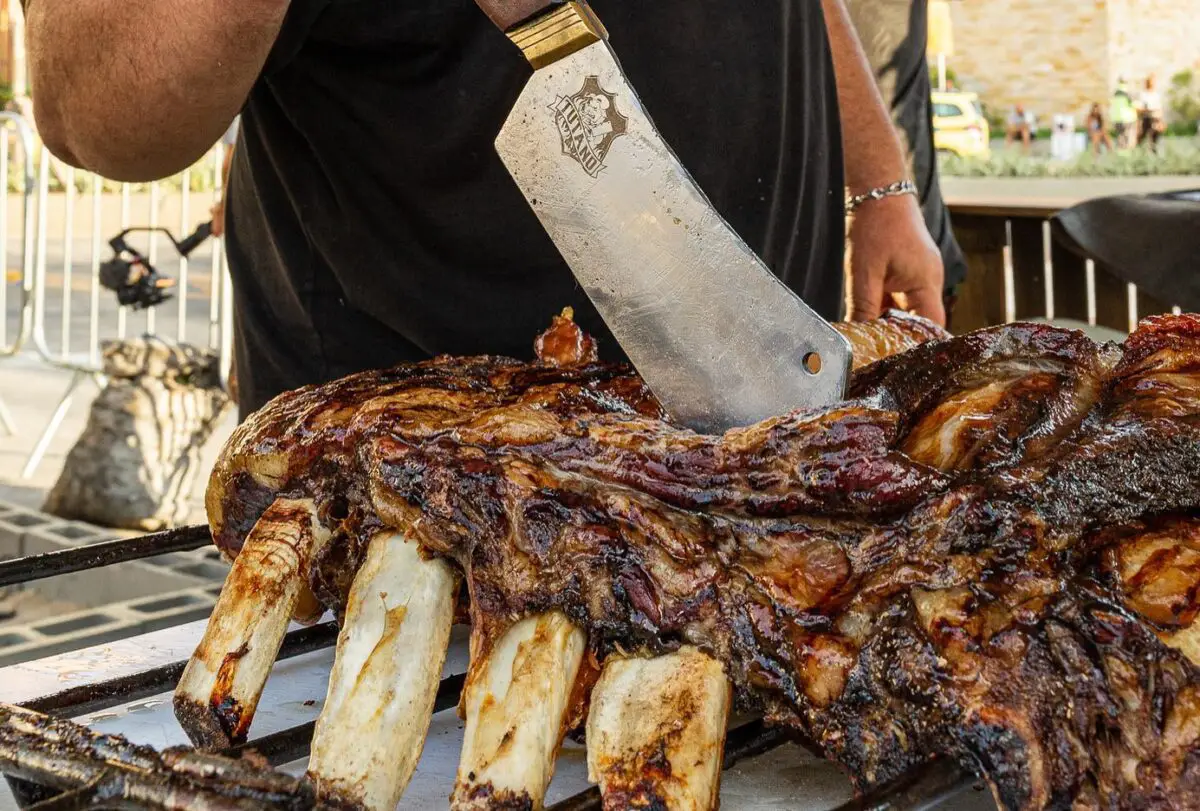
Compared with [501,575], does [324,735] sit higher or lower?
lower

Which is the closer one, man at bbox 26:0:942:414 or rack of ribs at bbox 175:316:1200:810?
rack of ribs at bbox 175:316:1200:810

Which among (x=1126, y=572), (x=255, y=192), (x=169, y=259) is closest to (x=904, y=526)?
(x=1126, y=572)

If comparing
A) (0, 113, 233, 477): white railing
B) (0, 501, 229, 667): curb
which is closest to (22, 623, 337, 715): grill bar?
(0, 501, 229, 667): curb

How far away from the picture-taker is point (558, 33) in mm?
1541

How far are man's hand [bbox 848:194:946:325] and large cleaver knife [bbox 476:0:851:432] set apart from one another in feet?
4.77

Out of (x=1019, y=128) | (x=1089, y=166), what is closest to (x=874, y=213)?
(x=1089, y=166)

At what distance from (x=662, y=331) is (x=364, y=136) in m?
0.96

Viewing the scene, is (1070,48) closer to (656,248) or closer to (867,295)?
(867,295)

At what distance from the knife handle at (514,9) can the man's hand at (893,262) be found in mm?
1578

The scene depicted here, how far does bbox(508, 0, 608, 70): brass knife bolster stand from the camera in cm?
153

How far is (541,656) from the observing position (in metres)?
1.44

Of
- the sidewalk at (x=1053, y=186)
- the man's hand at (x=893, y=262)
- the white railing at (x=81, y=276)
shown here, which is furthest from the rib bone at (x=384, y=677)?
the sidewalk at (x=1053, y=186)

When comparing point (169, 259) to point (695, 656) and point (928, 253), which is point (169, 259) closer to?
point (928, 253)

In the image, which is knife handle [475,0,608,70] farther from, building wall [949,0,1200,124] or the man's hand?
building wall [949,0,1200,124]
